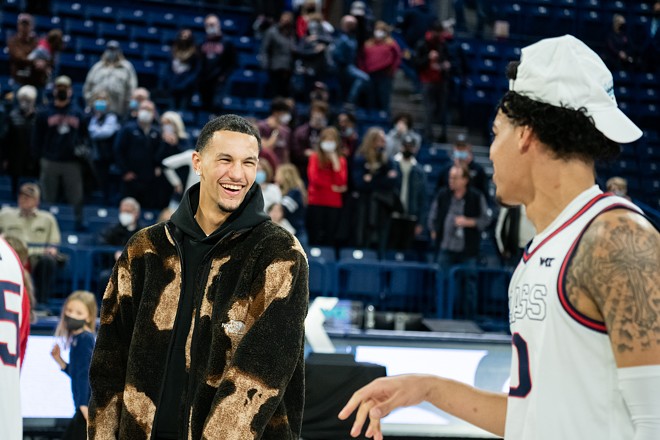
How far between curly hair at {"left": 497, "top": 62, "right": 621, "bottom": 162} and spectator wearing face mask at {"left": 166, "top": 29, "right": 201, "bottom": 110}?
45.2 ft

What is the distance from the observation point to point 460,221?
12586mm

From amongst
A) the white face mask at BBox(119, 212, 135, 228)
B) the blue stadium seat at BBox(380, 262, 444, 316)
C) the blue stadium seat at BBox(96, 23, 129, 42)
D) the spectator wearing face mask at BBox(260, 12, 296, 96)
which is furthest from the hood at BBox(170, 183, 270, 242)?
the blue stadium seat at BBox(96, 23, 129, 42)

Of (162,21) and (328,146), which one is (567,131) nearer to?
(328,146)

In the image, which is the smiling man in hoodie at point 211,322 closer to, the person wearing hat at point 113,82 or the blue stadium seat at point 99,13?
the person wearing hat at point 113,82

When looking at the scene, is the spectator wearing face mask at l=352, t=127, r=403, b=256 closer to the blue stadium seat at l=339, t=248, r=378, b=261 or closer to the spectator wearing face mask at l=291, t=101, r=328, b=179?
the blue stadium seat at l=339, t=248, r=378, b=261

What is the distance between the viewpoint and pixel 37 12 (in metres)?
18.7

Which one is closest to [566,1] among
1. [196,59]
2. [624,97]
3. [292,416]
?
[624,97]

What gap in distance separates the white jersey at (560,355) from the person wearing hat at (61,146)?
1138cm

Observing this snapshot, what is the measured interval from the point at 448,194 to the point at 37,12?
372 inches

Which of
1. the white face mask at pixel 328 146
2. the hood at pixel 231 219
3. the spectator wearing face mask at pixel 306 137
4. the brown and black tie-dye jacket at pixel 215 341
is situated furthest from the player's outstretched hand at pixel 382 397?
the spectator wearing face mask at pixel 306 137

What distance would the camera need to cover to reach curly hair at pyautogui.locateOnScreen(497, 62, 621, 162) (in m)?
2.70

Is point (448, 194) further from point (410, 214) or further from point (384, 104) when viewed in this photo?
point (384, 104)

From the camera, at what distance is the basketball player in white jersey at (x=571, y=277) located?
241 cm

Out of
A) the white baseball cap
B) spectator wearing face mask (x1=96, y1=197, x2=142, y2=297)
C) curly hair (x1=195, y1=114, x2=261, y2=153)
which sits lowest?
spectator wearing face mask (x1=96, y1=197, x2=142, y2=297)
